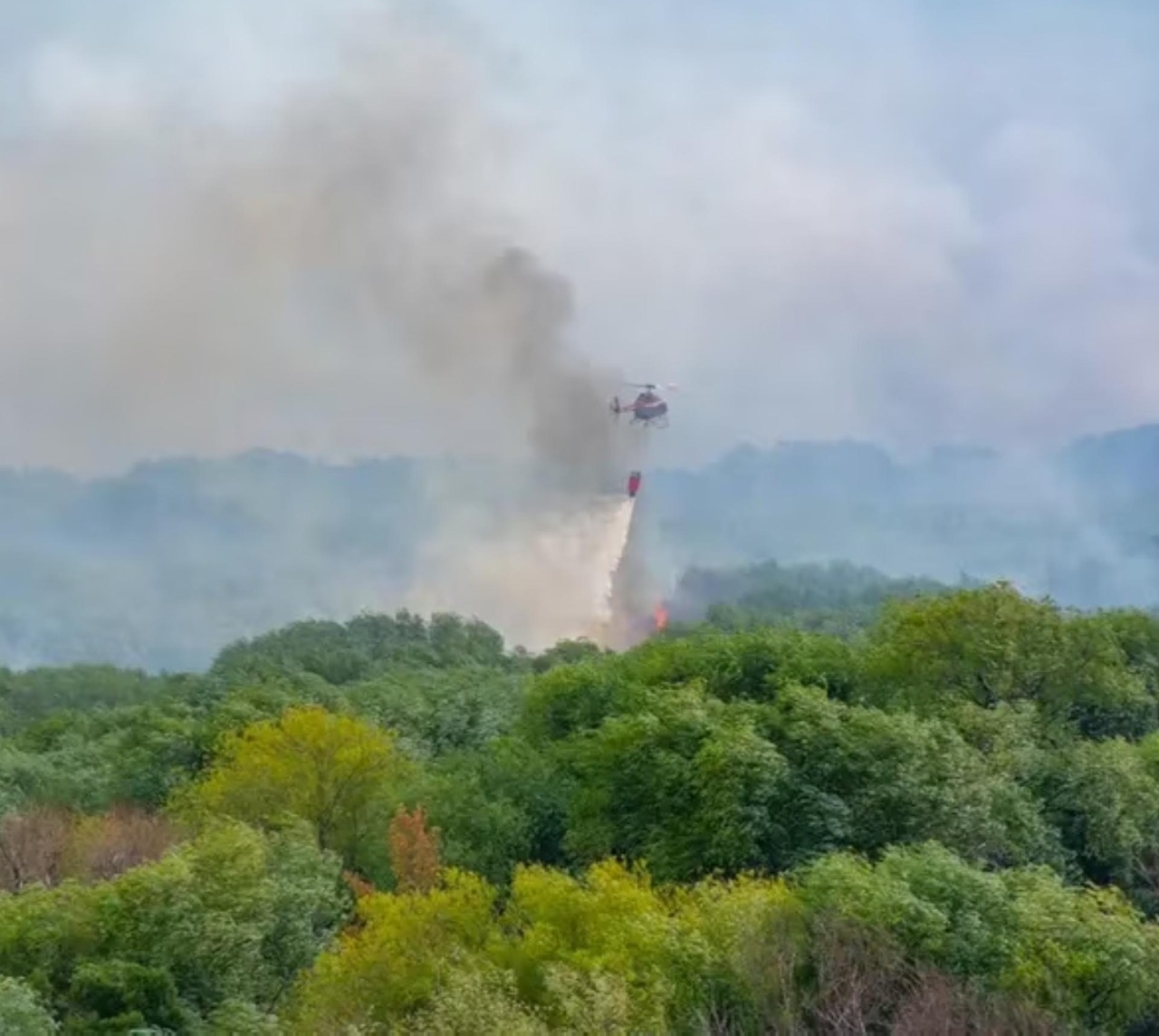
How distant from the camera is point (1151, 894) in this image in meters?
47.4

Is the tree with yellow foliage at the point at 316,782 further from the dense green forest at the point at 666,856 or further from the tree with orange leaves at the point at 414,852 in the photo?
the tree with orange leaves at the point at 414,852

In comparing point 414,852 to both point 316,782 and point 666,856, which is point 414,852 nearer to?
point 666,856

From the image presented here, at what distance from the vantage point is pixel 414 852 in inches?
1959

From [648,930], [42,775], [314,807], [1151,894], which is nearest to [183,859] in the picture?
[648,930]

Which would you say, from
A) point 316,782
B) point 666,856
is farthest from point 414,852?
point 316,782

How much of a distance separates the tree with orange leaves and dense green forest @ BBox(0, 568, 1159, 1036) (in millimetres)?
155

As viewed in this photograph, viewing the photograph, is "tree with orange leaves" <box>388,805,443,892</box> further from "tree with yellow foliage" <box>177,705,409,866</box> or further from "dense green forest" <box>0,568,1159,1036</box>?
"tree with yellow foliage" <box>177,705,409,866</box>

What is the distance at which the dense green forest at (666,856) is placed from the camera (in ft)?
111

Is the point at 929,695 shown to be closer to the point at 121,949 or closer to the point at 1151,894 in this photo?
the point at 1151,894

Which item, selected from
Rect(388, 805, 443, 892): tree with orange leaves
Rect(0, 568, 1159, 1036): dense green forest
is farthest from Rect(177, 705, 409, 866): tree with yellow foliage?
Rect(388, 805, 443, 892): tree with orange leaves

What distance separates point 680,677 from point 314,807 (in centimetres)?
1661

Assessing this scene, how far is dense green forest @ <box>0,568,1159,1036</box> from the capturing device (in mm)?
33938

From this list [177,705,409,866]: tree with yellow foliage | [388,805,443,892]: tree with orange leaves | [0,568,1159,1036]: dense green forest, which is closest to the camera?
[0,568,1159,1036]: dense green forest

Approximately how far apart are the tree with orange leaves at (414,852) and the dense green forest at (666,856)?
0.15 metres
